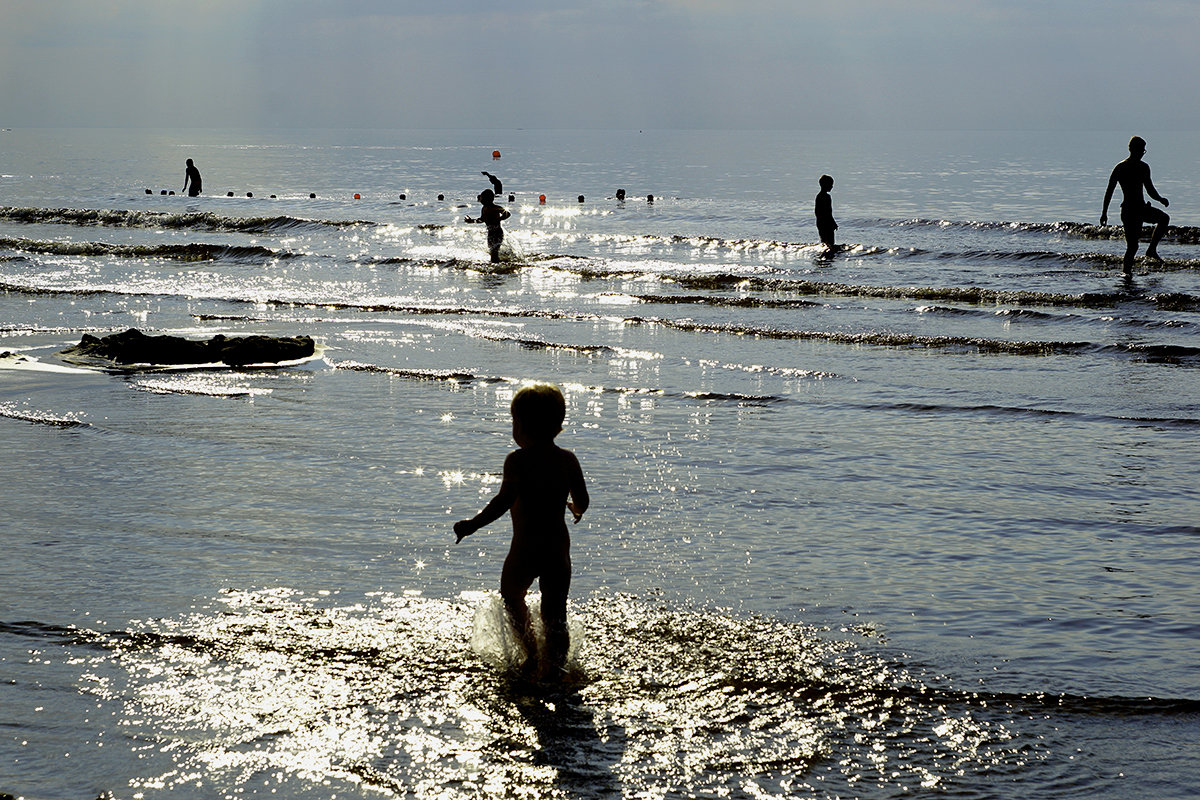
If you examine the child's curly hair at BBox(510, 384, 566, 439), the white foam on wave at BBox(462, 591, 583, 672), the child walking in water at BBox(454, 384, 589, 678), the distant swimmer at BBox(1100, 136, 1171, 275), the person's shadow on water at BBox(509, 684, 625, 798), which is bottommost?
the person's shadow on water at BBox(509, 684, 625, 798)

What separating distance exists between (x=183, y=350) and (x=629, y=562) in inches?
358

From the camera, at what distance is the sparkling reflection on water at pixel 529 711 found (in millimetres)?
4609

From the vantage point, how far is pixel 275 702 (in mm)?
5250

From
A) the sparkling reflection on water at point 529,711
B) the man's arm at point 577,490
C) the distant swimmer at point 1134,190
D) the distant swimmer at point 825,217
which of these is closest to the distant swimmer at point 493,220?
the distant swimmer at point 825,217

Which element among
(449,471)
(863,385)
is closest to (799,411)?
(863,385)

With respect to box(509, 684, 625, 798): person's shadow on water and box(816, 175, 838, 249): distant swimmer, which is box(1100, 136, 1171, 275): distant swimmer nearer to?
box(816, 175, 838, 249): distant swimmer

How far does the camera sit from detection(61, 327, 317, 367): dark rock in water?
47.5ft

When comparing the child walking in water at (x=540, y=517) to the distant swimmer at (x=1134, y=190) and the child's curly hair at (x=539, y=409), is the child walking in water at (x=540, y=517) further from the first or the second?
the distant swimmer at (x=1134, y=190)

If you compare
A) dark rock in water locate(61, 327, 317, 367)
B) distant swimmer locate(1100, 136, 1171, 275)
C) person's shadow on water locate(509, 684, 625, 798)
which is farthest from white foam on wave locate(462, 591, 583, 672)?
distant swimmer locate(1100, 136, 1171, 275)

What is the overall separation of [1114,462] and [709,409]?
3938 millimetres

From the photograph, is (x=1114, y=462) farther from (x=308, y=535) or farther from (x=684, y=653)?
(x=308, y=535)

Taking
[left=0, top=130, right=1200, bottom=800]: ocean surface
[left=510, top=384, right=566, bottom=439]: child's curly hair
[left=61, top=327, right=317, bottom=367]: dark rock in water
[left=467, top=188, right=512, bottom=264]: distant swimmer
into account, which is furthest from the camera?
[left=467, top=188, right=512, bottom=264]: distant swimmer

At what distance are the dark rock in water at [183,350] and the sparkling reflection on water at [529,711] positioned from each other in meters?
8.70

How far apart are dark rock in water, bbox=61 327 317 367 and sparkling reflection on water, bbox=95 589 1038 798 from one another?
8.70 m
